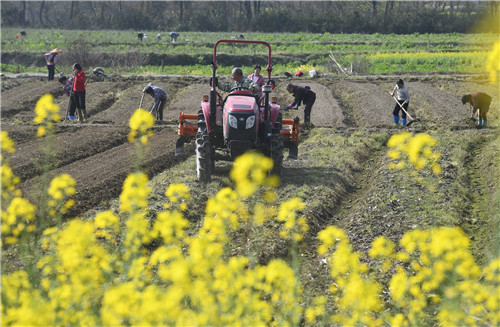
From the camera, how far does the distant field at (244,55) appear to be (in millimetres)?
35125

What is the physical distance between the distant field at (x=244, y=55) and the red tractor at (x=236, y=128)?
71.3ft

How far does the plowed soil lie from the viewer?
12758 millimetres

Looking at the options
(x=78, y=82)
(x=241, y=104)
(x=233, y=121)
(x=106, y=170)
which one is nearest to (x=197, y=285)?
(x=233, y=121)

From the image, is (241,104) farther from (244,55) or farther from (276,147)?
(244,55)

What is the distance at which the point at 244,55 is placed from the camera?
40.3 meters

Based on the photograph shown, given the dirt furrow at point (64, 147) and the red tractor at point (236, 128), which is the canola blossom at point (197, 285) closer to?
the red tractor at point (236, 128)

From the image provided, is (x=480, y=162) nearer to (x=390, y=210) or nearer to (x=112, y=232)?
(x=390, y=210)

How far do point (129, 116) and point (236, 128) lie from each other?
1073cm

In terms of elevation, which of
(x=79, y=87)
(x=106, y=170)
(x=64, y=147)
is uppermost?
(x=79, y=87)

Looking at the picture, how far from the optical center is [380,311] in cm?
675

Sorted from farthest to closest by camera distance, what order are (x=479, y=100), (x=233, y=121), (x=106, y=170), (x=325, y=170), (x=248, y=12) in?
(x=248, y=12) → (x=479, y=100) → (x=106, y=170) → (x=325, y=170) → (x=233, y=121)

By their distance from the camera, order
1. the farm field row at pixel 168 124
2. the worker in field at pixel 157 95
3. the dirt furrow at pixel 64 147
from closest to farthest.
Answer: the farm field row at pixel 168 124
the dirt furrow at pixel 64 147
the worker in field at pixel 157 95

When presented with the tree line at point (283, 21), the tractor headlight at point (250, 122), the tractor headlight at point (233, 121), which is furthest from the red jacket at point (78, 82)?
the tree line at point (283, 21)

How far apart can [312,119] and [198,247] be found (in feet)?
51.5
